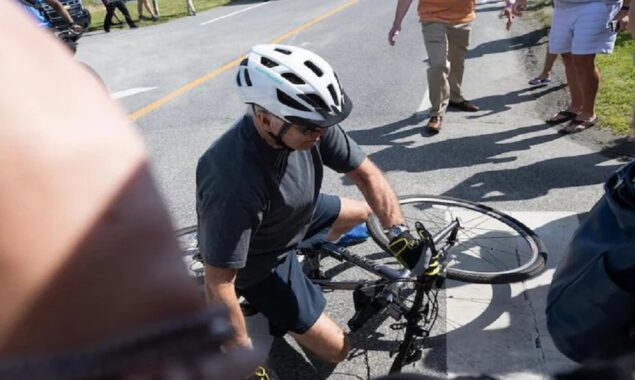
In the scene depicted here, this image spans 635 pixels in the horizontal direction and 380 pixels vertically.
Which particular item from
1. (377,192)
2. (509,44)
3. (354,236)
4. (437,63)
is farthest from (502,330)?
(509,44)

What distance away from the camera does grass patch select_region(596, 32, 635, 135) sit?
5.88 meters

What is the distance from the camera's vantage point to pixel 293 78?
2.80m

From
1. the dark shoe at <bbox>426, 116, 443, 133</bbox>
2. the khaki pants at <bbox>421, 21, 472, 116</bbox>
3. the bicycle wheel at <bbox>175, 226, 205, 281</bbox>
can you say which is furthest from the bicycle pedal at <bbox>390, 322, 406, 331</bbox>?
the khaki pants at <bbox>421, 21, 472, 116</bbox>

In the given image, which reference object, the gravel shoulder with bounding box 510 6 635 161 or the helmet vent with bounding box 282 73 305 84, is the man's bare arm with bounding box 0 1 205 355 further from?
the gravel shoulder with bounding box 510 6 635 161

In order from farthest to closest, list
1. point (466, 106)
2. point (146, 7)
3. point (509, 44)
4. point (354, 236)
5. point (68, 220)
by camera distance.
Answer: point (146, 7) < point (509, 44) < point (466, 106) < point (354, 236) < point (68, 220)

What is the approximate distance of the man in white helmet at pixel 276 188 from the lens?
8.47 feet

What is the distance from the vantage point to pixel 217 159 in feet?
8.71

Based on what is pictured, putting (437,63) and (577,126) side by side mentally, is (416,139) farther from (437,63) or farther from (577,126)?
(577,126)

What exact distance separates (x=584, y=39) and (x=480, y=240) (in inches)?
101

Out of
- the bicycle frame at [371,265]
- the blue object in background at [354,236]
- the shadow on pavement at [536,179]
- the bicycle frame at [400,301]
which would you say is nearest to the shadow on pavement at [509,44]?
the shadow on pavement at [536,179]

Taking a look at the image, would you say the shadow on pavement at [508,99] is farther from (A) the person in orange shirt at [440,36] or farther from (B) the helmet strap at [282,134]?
(B) the helmet strap at [282,134]

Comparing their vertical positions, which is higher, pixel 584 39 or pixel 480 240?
pixel 584 39

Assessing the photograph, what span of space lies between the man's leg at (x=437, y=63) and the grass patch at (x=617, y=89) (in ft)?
5.35

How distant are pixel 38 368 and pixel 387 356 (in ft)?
9.55
